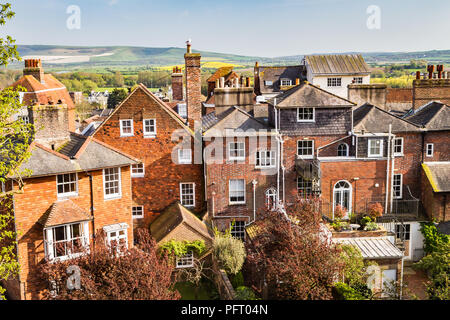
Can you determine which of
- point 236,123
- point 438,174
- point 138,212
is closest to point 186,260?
point 138,212

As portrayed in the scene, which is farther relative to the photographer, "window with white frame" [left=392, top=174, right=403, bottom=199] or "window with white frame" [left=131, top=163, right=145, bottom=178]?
"window with white frame" [left=392, top=174, right=403, bottom=199]

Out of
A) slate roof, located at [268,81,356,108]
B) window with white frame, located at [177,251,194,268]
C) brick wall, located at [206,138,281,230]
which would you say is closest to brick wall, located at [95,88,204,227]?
brick wall, located at [206,138,281,230]

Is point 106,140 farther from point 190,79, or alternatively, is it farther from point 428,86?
point 428,86

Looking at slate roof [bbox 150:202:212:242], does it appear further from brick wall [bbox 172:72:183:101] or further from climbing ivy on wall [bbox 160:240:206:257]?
brick wall [bbox 172:72:183:101]

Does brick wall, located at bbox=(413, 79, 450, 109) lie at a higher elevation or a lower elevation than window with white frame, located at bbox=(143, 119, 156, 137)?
higher

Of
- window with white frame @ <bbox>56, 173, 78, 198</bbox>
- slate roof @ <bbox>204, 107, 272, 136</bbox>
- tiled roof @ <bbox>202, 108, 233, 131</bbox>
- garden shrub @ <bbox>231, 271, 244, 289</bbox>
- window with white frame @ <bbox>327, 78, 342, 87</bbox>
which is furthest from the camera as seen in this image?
window with white frame @ <bbox>327, 78, 342, 87</bbox>

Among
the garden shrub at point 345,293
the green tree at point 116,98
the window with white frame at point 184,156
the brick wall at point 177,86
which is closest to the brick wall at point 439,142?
the window with white frame at point 184,156

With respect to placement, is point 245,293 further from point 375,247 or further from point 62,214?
point 62,214

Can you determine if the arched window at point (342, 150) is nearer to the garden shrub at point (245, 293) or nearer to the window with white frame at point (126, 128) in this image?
the garden shrub at point (245, 293)
